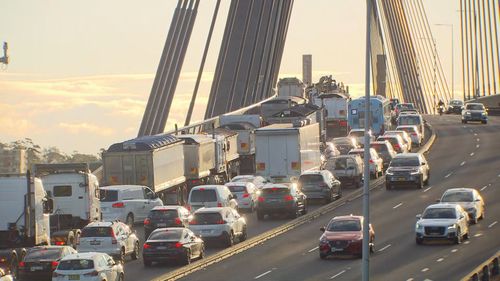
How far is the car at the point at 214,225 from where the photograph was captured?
50688 mm

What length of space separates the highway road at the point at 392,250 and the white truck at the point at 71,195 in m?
5.91

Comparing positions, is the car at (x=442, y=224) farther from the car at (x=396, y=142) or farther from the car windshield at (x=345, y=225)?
the car at (x=396, y=142)

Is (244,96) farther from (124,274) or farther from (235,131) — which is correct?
(124,274)

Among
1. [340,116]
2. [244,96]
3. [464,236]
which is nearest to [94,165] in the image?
[464,236]

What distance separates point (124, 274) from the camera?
44.2 m

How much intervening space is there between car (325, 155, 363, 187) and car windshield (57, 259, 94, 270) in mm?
32490

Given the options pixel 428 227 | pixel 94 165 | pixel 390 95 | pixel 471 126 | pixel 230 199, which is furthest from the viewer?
pixel 390 95

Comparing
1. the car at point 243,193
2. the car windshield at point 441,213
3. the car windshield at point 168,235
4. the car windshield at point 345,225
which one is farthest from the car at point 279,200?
the car windshield at point 168,235

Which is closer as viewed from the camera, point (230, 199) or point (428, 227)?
point (428, 227)

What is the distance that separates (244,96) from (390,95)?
55.1m

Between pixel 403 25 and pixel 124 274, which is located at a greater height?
pixel 403 25

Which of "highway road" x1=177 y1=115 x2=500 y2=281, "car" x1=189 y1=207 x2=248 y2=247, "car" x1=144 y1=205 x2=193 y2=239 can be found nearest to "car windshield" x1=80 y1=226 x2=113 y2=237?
"highway road" x1=177 y1=115 x2=500 y2=281

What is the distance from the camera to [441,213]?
51.1m

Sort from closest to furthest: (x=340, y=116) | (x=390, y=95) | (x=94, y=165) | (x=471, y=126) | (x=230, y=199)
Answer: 1. (x=230, y=199)
2. (x=94, y=165)
3. (x=340, y=116)
4. (x=471, y=126)
5. (x=390, y=95)
